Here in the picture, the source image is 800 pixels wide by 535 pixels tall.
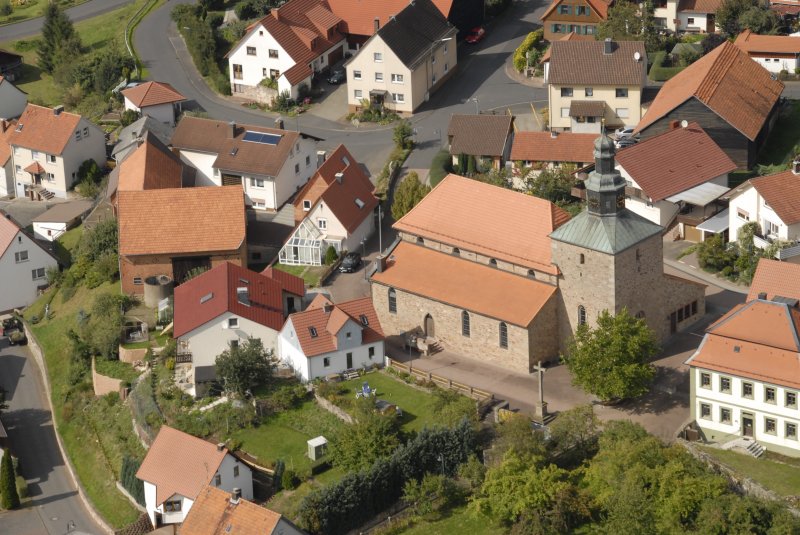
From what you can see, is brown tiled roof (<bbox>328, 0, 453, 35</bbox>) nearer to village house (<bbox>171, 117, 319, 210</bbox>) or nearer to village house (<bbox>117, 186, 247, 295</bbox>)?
village house (<bbox>171, 117, 319, 210</bbox>)

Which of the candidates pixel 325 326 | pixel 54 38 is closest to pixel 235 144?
pixel 325 326

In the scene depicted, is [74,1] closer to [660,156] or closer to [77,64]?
[77,64]

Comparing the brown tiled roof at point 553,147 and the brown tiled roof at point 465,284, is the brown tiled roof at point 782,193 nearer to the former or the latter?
the brown tiled roof at point 553,147

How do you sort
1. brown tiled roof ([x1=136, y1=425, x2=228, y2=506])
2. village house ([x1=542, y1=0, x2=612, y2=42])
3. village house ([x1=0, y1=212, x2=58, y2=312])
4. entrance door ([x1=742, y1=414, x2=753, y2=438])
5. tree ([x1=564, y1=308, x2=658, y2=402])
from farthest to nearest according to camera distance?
1. village house ([x1=542, y1=0, x2=612, y2=42])
2. village house ([x1=0, y1=212, x2=58, y2=312])
3. tree ([x1=564, y1=308, x2=658, y2=402])
4. brown tiled roof ([x1=136, y1=425, x2=228, y2=506])
5. entrance door ([x1=742, y1=414, x2=753, y2=438])

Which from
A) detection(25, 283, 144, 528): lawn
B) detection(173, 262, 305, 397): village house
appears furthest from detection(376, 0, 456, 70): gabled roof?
detection(173, 262, 305, 397): village house

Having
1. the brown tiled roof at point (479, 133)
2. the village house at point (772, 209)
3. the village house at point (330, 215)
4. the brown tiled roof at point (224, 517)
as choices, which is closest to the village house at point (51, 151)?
the village house at point (330, 215)
